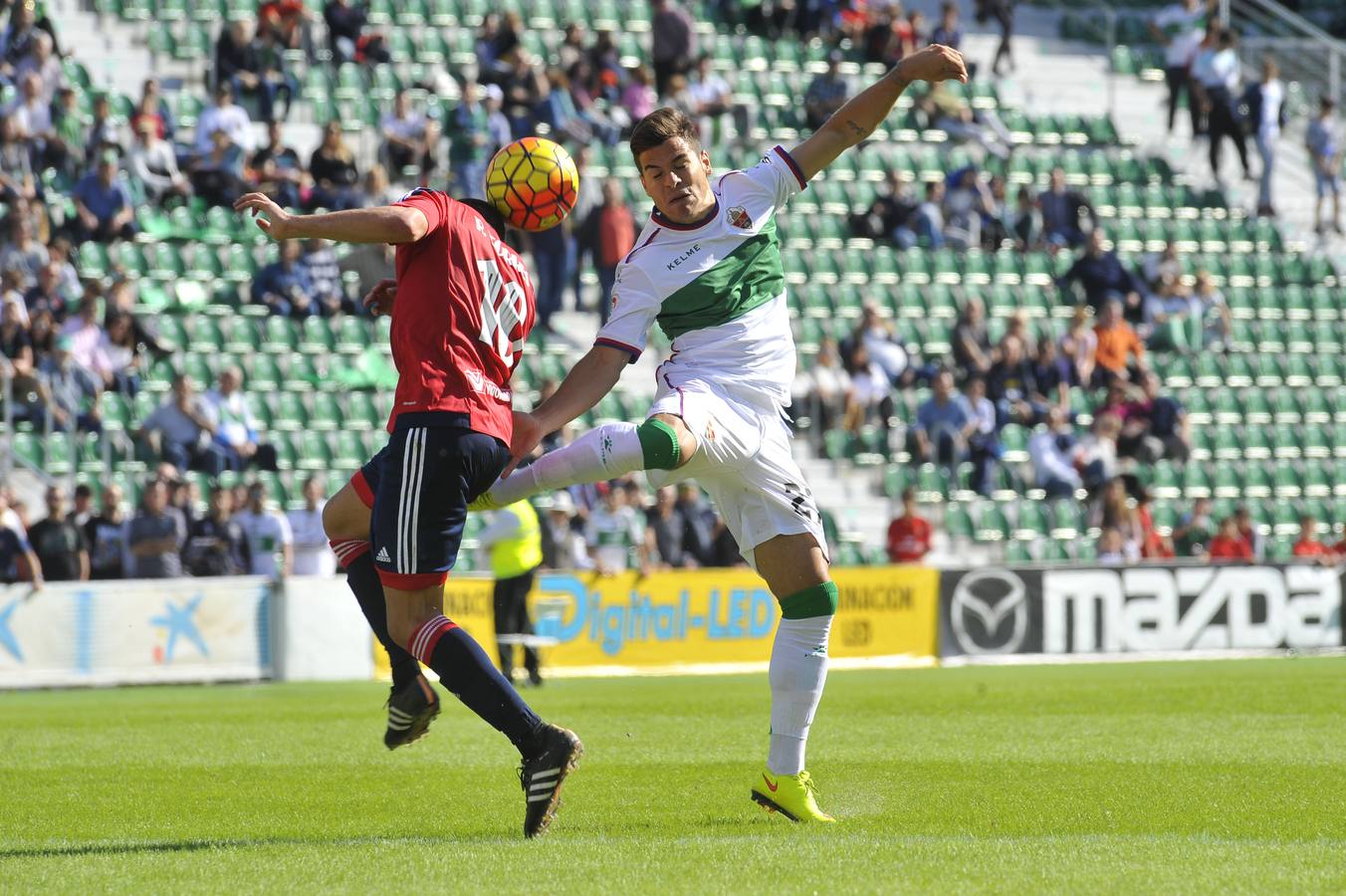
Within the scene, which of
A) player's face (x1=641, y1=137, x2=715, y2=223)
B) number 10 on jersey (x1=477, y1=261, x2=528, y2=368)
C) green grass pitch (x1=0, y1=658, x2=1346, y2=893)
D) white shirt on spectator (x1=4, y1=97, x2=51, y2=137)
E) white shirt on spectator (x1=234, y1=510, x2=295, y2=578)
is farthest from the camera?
white shirt on spectator (x1=4, y1=97, x2=51, y2=137)

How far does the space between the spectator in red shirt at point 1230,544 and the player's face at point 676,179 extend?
15.3 m

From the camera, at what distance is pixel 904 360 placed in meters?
22.7

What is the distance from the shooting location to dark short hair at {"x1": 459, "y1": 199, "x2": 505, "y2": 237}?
22.6 ft

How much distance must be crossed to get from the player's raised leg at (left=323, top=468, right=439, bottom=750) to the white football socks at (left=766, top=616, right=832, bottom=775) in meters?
1.22

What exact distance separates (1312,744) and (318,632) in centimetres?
1024

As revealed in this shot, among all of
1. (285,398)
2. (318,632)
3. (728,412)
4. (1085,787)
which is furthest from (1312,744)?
(285,398)

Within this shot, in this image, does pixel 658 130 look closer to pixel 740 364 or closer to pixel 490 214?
pixel 490 214

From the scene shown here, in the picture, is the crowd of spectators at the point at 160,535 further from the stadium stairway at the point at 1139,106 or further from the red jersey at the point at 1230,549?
the stadium stairway at the point at 1139,106

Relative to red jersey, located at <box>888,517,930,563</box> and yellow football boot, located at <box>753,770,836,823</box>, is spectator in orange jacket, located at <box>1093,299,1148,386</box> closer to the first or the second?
red jersey, located at <box>888,517,930,563</box>

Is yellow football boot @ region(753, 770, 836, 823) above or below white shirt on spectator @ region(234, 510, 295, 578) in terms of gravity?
above

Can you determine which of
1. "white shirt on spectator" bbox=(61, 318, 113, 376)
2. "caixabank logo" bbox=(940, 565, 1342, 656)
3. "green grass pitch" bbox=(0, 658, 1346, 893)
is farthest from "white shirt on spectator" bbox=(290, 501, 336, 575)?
"caixabank logo" bbox=(940, 565, 1342, 656)

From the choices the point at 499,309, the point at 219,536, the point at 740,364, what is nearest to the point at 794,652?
the point at 740,364

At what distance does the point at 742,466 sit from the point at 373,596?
4.72 ft

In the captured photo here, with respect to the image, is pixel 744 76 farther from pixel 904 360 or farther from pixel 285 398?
pixel 285 398
